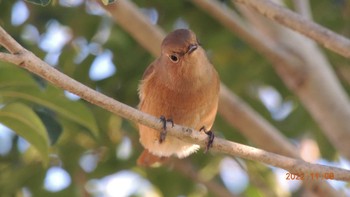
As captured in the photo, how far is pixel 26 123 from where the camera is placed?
14.3 feet

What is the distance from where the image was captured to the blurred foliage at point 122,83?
18.2 ft

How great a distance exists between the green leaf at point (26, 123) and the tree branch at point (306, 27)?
1408 millimetres

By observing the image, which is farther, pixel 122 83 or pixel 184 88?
pixel 122 83

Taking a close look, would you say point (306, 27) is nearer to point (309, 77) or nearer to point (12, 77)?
point (309, 77)

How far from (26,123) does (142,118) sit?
1062mm

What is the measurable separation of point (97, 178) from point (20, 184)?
2.28ft

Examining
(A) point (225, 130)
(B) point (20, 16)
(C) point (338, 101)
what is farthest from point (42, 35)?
(C) point (338, 101)

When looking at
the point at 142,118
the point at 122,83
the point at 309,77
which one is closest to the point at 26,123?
the point at 142,118

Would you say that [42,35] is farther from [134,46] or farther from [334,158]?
[334,158]

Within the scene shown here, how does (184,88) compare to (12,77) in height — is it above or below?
above

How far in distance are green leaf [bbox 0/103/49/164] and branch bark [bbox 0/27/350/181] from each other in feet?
2.95

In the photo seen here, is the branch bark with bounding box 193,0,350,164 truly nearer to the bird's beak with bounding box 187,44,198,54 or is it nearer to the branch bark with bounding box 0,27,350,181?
the bird's beak with bounding box 187,44,198,54

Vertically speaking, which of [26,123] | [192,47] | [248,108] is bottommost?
[26,123]

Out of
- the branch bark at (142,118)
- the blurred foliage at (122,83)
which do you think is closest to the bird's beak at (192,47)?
the branch bark at (142,118)
